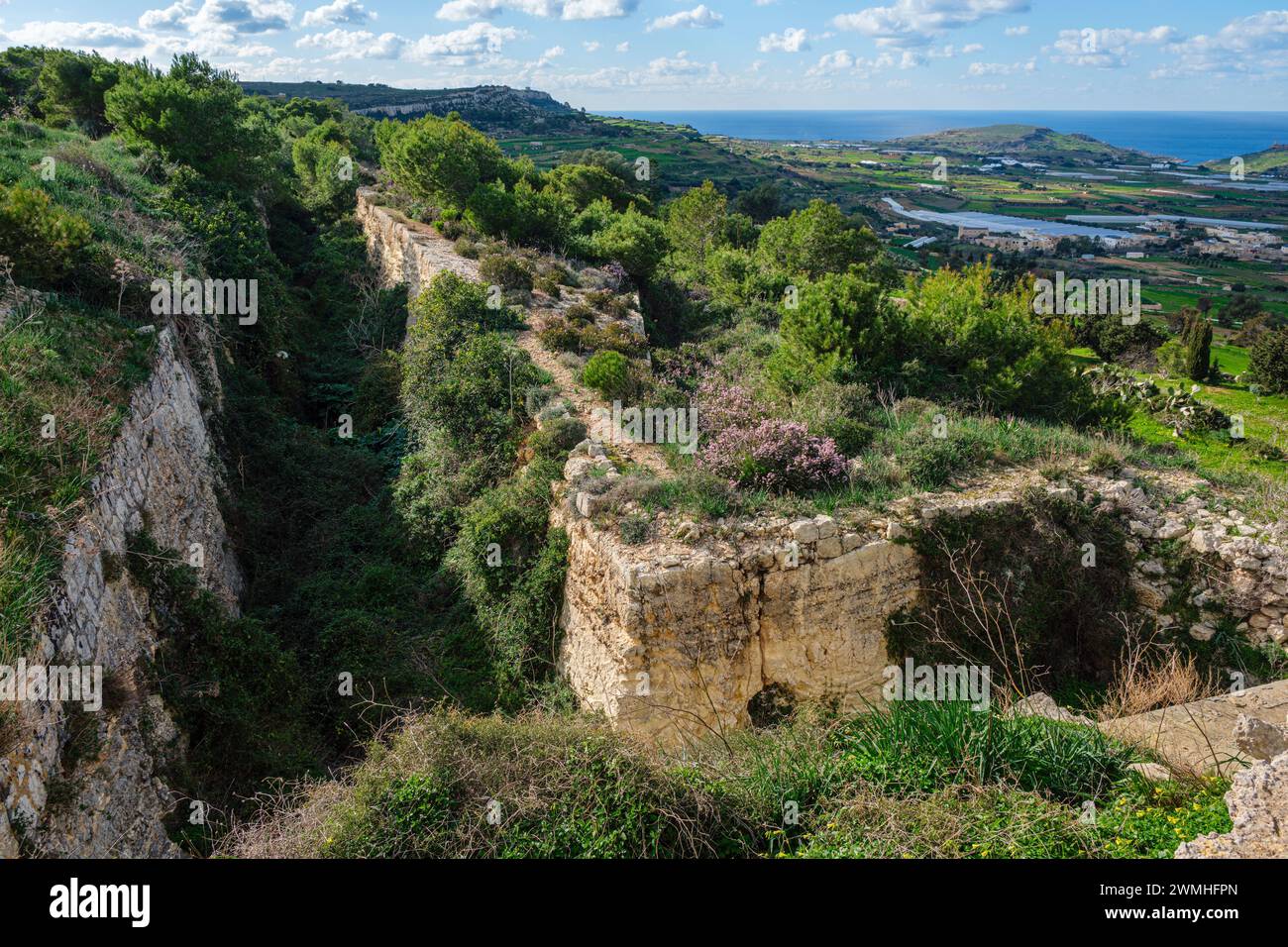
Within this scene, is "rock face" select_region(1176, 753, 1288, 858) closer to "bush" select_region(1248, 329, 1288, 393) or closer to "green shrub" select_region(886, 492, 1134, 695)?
"green shrub" select_region(886, 492, 1134, 695)

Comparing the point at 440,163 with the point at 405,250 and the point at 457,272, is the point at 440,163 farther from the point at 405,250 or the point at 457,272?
the point at 457,272

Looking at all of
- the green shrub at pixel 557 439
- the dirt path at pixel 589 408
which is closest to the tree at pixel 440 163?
the dirt path at pixel 589 408

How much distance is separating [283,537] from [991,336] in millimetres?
14843

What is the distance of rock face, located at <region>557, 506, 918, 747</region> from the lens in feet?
27.6

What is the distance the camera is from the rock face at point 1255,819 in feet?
13.7

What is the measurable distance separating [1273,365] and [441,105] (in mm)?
103022

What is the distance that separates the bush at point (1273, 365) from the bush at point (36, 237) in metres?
36.7

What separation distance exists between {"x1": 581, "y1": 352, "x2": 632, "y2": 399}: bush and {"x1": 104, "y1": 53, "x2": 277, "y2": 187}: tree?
1635 cm

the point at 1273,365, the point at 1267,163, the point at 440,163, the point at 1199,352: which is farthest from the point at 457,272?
the point at 1267,163

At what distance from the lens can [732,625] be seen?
28.4 feet

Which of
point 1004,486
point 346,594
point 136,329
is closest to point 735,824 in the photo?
point 1004,486

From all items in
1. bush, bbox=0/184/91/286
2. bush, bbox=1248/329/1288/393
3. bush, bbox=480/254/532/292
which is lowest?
bush, bbox=1248/329/1288/393

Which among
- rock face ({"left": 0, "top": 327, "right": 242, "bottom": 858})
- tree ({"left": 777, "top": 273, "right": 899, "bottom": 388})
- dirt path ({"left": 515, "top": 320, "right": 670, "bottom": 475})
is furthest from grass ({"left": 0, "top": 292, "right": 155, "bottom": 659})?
tree ({"left": 777, "top": 273, "right": 899, "bottom": 388})

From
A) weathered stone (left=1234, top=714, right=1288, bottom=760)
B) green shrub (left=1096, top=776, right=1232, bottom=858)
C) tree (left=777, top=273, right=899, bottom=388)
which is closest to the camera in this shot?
green shrub (left=1096, top=776, right=1232, bottom=858)
